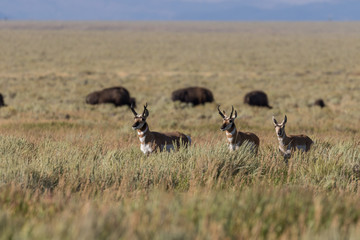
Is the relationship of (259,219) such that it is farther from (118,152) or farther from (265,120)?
(265,120)

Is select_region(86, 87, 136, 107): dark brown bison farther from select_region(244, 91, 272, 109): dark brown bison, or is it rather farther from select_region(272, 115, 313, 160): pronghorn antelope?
select_region(272, 115, 313, 160): pronghorn antelope

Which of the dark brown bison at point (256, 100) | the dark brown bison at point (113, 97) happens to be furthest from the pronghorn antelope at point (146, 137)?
the dark brown bison at point (256, 100)

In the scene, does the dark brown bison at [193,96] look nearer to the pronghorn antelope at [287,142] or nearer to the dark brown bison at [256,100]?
the dark brown bison at [256,100]

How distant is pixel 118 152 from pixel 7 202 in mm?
3863

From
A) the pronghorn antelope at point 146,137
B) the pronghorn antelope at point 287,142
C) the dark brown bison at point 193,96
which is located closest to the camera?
the pronghorn antelope at point 146,137

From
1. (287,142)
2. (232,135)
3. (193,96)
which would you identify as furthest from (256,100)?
(232,135)

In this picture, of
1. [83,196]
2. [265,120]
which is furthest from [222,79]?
[83,196]

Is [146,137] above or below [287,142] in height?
above

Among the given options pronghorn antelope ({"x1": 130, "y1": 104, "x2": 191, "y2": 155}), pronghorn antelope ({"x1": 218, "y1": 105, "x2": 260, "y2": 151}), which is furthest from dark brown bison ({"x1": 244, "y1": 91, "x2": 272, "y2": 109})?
pronghorn antelope ({"x1": 130, "y1": 104, "x2": 191, "y2": 155})

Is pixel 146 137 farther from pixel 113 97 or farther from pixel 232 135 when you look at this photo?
pixel 113 97

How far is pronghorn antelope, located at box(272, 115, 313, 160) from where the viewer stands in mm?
9305

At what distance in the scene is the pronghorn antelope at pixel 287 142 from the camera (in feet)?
30.5

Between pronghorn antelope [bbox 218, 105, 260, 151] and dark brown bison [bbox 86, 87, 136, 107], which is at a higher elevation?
pronghorn antelope [bbox 218, 105, 260, 151]

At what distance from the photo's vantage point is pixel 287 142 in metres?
9.58
